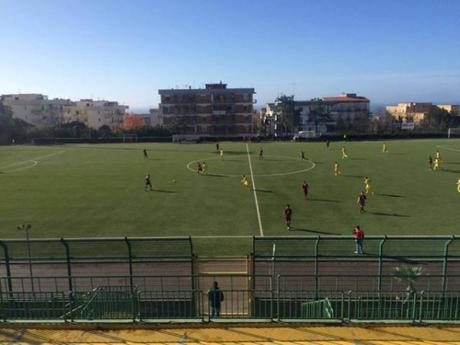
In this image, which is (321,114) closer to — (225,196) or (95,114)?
(95,114)

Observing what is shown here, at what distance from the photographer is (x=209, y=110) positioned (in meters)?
103

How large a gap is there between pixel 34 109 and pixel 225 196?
108 metres

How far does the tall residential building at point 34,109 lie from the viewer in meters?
123

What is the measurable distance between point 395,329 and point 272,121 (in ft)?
370

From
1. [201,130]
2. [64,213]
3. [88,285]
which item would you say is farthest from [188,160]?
[201,130]

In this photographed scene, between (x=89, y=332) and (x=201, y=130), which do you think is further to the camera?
(x=201, y=130)

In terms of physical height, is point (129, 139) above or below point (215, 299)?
above

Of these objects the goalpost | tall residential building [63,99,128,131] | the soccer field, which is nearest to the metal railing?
the soccer field

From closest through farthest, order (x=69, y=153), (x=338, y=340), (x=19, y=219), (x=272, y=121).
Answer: (x=338, y=340) → (x=19, y=219) → (x=69, y=153) → (x=272, y=121)

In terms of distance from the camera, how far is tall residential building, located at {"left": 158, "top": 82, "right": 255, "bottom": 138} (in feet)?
334

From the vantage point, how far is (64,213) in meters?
29.4

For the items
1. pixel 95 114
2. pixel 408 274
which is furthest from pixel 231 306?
pixel 95 114

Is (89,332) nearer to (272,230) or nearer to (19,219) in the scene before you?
(272,230)

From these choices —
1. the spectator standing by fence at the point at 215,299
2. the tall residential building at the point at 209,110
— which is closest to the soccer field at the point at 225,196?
the spectator standing by fence at the point at 215,299
